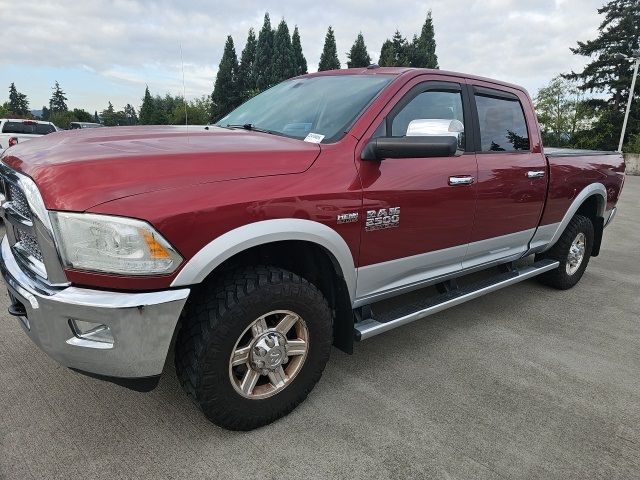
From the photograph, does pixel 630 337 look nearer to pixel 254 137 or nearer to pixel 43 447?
pixel 254 137

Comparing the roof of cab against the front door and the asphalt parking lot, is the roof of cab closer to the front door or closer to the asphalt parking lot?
the front door

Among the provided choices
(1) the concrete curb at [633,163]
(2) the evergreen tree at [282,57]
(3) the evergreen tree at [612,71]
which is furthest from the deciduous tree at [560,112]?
(2) the evergreen tree at [282,57]

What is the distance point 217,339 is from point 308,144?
3.64ft

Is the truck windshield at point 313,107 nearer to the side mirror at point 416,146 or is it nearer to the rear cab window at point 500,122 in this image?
the side mirror at point 416,146

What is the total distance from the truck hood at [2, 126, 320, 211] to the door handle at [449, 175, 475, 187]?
40.7 inches

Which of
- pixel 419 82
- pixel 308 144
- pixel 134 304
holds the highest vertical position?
pixel 419 82

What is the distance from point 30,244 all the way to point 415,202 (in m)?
2.03

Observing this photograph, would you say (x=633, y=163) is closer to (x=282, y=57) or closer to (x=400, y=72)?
(x=400, y=72)

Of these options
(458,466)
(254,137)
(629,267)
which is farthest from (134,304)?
(629,267)

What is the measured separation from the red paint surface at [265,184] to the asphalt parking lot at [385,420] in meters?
0.82

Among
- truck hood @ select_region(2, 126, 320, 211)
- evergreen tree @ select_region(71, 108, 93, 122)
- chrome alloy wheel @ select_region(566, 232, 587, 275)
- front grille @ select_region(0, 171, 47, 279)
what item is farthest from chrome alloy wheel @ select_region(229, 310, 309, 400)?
evergreen tree @ select_region(71, 108, 93, 122)

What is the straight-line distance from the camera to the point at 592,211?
4914mm

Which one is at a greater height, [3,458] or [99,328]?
[99,328]

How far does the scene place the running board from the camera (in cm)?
266
